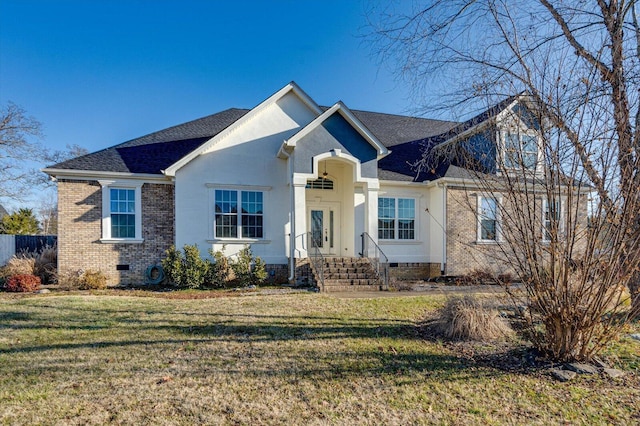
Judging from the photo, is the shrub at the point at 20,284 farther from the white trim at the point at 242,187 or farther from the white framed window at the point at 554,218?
the white framed window at the point at 554,218

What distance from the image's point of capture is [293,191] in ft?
40.7

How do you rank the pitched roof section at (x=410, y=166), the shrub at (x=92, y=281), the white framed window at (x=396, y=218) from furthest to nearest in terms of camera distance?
the white framed window at (x=396, y=218) → the pitched roof section at (x=410, y=166) → the shrub at (x=92, y=281)

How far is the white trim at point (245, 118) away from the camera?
39.1 ft

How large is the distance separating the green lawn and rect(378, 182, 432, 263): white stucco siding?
7499 mm

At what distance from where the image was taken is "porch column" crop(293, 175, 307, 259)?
12.2 meters

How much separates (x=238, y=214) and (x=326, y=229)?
3.69 meters

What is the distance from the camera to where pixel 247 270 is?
39.8ft

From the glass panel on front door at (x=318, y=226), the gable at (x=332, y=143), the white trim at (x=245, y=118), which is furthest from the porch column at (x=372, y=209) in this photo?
the white trim at (x=245, y=118)

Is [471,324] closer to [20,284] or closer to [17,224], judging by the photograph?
[20,284]

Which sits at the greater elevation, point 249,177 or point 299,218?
point 249,177

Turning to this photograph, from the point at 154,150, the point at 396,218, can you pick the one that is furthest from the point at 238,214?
the point at 396,218

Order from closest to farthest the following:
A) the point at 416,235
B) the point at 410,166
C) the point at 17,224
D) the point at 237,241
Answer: the point at 237,241 → the point at 416,235 → the point at 410,166 → the point at 17,224

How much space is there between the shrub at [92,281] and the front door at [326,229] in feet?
25.1

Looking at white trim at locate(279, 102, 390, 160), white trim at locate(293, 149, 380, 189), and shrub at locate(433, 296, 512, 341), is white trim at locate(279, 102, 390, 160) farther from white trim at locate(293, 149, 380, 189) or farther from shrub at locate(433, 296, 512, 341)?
shrub at locate(433, 296, 512, 341)
